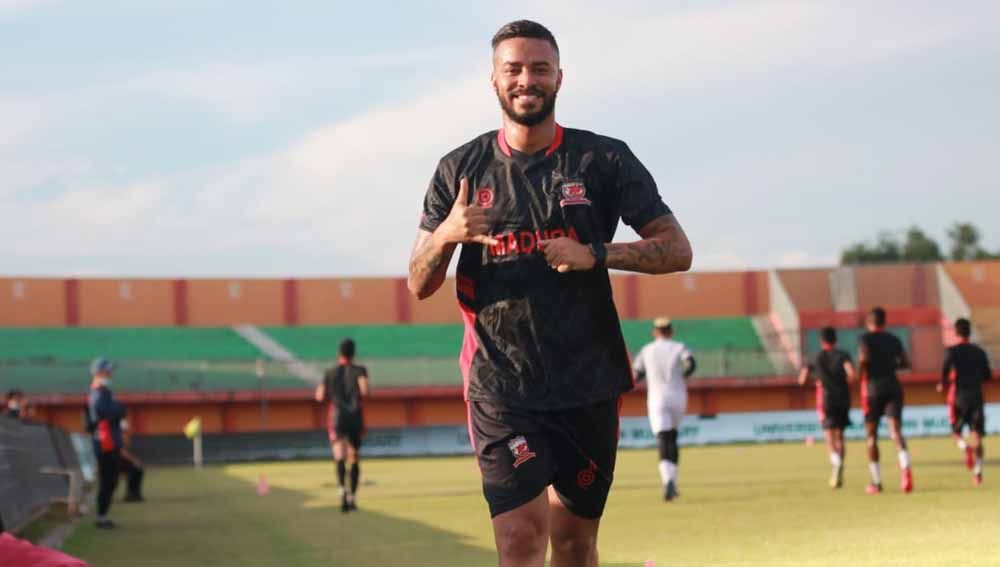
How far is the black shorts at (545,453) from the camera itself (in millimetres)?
6148

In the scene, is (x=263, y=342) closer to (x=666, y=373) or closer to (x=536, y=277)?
(x=666, y=373)

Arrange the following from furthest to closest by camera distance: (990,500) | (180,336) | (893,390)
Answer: (180,336) → (893,390) → (990,500)

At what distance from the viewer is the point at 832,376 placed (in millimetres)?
21250

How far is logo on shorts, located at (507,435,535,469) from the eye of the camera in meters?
6.14

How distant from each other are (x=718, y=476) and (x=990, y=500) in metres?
8.72

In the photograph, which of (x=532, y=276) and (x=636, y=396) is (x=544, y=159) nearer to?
(x=532, y=276)

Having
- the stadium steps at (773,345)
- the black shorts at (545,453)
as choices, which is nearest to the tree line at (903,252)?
the stadium steps at (773,345)

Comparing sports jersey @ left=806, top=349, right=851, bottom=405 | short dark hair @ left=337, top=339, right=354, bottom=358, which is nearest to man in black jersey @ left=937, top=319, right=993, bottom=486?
sports jersey @ left=806, top=349, right=851, bottom=405

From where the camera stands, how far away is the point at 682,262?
6176 mm

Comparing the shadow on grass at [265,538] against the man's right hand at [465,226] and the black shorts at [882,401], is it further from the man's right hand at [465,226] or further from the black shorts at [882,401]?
the man's right hand at [465,226]

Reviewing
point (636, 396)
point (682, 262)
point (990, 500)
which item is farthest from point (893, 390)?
point (636, 396)

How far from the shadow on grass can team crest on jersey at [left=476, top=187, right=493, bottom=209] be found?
6.78m

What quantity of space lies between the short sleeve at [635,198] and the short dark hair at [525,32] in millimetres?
525

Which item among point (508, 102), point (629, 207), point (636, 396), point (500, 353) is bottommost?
point (636, 396)
